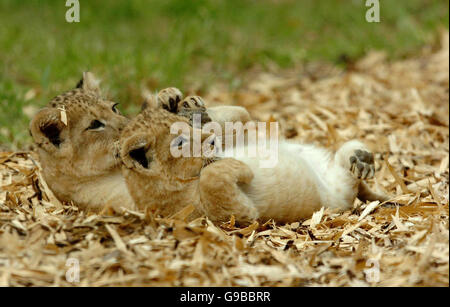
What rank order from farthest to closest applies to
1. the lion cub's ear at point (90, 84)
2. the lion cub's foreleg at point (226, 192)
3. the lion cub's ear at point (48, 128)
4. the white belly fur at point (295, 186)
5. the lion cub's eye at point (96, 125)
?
1. the lion cub's ear at point (90, 84)
2. the lion cub's eye at point (96, 125)
3. the lion cub's ear at point (48, 128)
4. the white belly fur at point (295, 186)
5. the lion cub's foreleg at point (226, 192)

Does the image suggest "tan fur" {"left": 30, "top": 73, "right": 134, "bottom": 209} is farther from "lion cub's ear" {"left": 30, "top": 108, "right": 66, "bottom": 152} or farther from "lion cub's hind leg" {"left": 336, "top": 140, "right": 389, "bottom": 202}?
"lion cub's hind leg" {"left": 336, "top": 140, "right": 389, "bottom": 202}

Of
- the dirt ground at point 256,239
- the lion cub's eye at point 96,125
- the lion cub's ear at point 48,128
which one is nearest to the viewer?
the dirt ground at point 256,239

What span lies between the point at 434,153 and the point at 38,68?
179 inches

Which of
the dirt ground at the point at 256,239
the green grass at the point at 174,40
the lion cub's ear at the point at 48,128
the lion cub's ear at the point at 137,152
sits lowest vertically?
the dirt ground at the point at 256,239

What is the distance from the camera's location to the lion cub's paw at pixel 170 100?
156 inches

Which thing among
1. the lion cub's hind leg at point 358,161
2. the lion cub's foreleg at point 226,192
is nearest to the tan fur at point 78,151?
the lion cub's foreleg at point 226,192

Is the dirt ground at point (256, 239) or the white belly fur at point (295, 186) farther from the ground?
the white belly fur at point (295, 186)

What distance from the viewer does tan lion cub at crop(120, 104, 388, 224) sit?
3621 millimetres

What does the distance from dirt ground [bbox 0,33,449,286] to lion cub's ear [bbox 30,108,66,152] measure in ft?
1.39

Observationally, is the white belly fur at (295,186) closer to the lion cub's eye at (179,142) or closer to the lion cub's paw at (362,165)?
the lion cub's paw at (362,165)

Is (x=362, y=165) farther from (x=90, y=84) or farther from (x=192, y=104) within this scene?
(x=90, y=84)

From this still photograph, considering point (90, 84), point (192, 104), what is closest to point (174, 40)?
point (90, 84)

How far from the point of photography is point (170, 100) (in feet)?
13.1

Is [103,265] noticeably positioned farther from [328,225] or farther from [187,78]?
[187,78]
